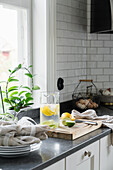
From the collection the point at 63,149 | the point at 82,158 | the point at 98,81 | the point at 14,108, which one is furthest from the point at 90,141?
the point at 98,81

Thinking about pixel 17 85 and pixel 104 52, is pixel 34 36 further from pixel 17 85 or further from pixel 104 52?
pixel 104 52

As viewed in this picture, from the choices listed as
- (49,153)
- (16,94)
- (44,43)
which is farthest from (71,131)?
(44,43)

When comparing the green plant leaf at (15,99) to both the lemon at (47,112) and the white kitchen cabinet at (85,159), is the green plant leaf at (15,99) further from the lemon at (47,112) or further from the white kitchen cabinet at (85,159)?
the white kitchen cabinet at (85,159)

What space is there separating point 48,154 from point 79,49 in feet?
6.29

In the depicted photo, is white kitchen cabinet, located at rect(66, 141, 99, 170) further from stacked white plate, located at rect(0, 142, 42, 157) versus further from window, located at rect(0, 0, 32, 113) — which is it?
window, located at rect(0, 0, 32, 113)

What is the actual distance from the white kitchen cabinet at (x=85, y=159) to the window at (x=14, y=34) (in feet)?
3.47

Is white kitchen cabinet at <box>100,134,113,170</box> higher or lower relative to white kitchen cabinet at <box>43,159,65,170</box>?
lower

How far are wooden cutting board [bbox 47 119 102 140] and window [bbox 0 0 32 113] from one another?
2.73 feet

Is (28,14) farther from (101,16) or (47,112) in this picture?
(47,112)

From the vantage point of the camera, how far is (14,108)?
2.41m

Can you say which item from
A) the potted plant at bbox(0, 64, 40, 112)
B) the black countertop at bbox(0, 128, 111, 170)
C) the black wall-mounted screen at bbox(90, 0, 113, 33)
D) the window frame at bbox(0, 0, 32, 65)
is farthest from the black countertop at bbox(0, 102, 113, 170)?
the black wall-mounted screen at bbox(90, 0, 113, 33)

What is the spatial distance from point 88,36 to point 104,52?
27 centimetres

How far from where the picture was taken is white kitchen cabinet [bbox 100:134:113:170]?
2225 mm

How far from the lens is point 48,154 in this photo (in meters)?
1.67
